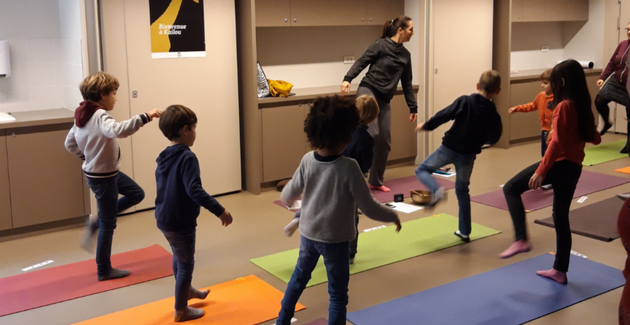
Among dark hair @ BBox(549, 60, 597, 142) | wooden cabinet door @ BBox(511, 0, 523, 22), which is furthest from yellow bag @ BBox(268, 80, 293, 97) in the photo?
wooden cabinet door @ BBox(511, 0, 523, 22)

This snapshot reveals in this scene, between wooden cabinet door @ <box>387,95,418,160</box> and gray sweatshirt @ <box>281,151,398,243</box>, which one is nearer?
gray sweatshirt @ <box>281,151,398,243</box>

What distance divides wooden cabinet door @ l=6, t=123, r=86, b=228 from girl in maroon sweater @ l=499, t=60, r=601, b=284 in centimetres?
322

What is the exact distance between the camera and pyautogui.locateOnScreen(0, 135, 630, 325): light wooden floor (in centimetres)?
339

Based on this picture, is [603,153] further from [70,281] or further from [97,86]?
[70,281]

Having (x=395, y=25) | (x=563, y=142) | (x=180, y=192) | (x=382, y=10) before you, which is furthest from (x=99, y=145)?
(x=382, y=10)

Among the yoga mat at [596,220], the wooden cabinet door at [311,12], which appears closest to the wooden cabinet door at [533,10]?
the wooden cabinet door at [311,12]

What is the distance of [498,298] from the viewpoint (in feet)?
11.3

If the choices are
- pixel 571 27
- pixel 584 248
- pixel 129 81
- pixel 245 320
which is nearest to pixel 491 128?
pixel 584 248

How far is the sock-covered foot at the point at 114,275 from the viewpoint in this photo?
12.6 ft

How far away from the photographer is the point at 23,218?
460 cm

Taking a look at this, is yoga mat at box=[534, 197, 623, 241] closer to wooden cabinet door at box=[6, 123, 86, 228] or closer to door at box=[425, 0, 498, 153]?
door at box=[425, 0, 498, 153]

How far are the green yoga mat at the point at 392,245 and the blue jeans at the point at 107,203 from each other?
2.96ft

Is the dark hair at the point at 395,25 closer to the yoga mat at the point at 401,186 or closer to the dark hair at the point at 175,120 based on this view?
Result: the yoga mat at the point at 401,186

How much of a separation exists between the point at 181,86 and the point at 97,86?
170cm
